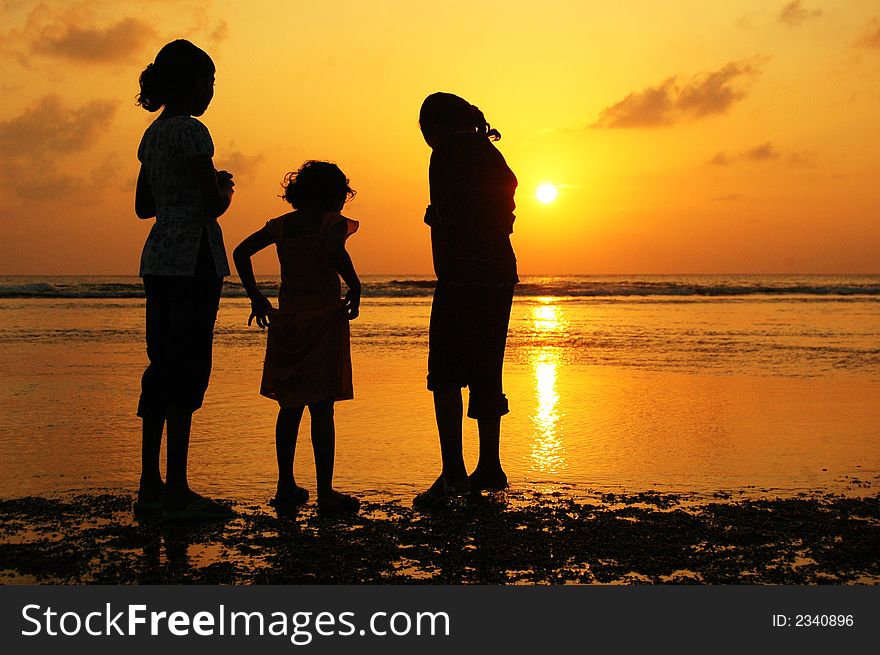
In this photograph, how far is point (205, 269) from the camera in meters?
4.12

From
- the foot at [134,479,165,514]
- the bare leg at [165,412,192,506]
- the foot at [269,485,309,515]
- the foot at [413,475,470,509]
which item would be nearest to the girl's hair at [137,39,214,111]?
the bare leg at [165,412,192,506]

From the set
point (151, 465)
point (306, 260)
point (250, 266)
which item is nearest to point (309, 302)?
point (306, 260)

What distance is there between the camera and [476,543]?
11.6 feet

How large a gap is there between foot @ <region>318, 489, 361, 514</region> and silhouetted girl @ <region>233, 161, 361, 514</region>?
0.67 feet

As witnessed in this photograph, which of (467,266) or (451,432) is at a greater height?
(467,266)

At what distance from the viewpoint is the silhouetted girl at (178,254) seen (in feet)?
13.4

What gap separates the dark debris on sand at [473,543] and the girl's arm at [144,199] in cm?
135

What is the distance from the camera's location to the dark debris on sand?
3117 millimetres

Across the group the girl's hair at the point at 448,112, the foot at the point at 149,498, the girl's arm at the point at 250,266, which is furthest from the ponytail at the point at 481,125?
the foot at the point at 149,498

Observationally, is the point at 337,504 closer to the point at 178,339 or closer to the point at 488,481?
the point at 488,481

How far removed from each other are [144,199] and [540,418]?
128 inches

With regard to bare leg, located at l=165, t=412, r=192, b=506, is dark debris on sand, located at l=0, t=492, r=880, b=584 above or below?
below

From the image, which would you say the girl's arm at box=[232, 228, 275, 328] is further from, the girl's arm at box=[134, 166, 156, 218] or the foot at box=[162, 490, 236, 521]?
the foot at box=[162, 490, 236, 521]

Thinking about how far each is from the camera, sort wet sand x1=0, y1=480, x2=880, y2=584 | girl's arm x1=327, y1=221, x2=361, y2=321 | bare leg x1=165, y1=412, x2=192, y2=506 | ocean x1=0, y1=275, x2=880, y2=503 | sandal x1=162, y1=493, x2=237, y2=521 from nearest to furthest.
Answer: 1. wet sand x1=0, y1=480, x2=880, y2=584
2. sandal x1=162, y1=493, x2=237, y2=521
3. bare leg x1=165, y1=412, x2=192, y2=506
4. girl's arm x1=327, y1=221, x2=361, y2=321
5. ocean x1=0, y1=275, x2=880, y2=503
